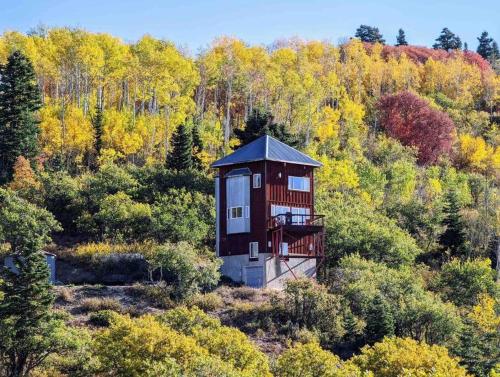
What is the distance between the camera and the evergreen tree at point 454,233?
56812 mm

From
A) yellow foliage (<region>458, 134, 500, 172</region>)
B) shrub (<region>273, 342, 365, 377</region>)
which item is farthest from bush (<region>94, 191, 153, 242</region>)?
yellow foliage (<region>458, 134, 500, 172</region>)

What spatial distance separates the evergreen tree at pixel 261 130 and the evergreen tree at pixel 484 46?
86275 millimetres

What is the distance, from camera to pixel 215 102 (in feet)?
262

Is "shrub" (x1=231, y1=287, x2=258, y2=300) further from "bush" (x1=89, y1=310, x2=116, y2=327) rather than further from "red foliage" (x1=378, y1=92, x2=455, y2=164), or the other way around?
"red foliage" (x1=378, y1=92, x2=455, y2=164)

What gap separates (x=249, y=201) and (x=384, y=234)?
8153mm

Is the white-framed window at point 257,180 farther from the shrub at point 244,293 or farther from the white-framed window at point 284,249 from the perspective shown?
the shrub at point 244,293

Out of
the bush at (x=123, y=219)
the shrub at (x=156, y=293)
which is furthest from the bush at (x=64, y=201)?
the shrub at (x=156, y=293)

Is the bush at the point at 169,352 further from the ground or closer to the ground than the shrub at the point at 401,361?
further from the ground

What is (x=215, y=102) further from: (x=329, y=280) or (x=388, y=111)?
(x=329, y=280)

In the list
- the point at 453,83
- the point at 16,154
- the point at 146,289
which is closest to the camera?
the point at 146,289

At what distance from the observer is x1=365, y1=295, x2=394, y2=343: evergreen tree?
132ft

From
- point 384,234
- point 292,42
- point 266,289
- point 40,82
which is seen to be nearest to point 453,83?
point 292,42

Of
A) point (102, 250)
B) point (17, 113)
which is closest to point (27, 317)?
point (102, 250)

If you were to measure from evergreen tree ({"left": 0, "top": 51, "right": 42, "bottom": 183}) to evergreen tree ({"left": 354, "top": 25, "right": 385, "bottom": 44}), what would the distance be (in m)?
83.7
